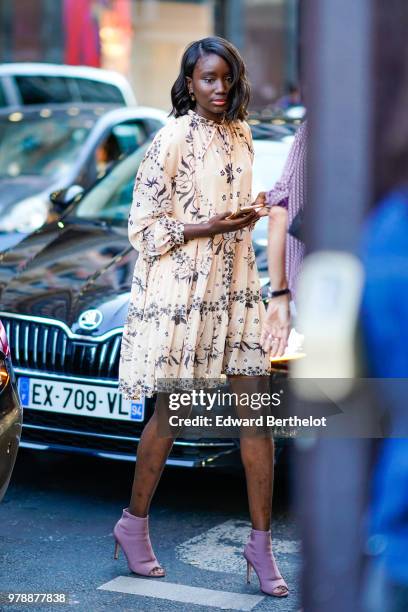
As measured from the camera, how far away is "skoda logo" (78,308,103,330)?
499 cm

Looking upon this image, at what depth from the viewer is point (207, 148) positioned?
4.07 m

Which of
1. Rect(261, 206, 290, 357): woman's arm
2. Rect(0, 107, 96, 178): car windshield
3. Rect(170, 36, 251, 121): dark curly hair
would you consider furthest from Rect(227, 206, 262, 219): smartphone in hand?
Rect(0, 107, 96, 178): car windshield

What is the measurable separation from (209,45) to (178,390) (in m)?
1.10

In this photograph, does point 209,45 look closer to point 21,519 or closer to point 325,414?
point 21,519

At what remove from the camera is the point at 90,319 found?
16.5 ft

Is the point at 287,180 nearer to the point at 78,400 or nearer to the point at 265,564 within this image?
the point at 265,564

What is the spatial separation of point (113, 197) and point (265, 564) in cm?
274

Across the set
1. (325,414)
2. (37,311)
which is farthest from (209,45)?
(325,414)

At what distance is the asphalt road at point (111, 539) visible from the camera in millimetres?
4117

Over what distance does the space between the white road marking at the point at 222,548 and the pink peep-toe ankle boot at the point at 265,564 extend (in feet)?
0.88

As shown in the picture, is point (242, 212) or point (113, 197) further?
point (113, 197)

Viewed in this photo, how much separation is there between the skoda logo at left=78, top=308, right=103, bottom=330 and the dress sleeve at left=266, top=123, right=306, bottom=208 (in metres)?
1.29

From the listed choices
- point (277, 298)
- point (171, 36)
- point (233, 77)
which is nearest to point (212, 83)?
point (233, 77)

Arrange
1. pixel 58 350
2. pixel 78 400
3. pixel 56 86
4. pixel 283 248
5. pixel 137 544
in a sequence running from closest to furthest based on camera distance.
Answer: pixel 283 248, pixel 137 544, pixel 78 400, pixel 58 350, pixel 56 86
